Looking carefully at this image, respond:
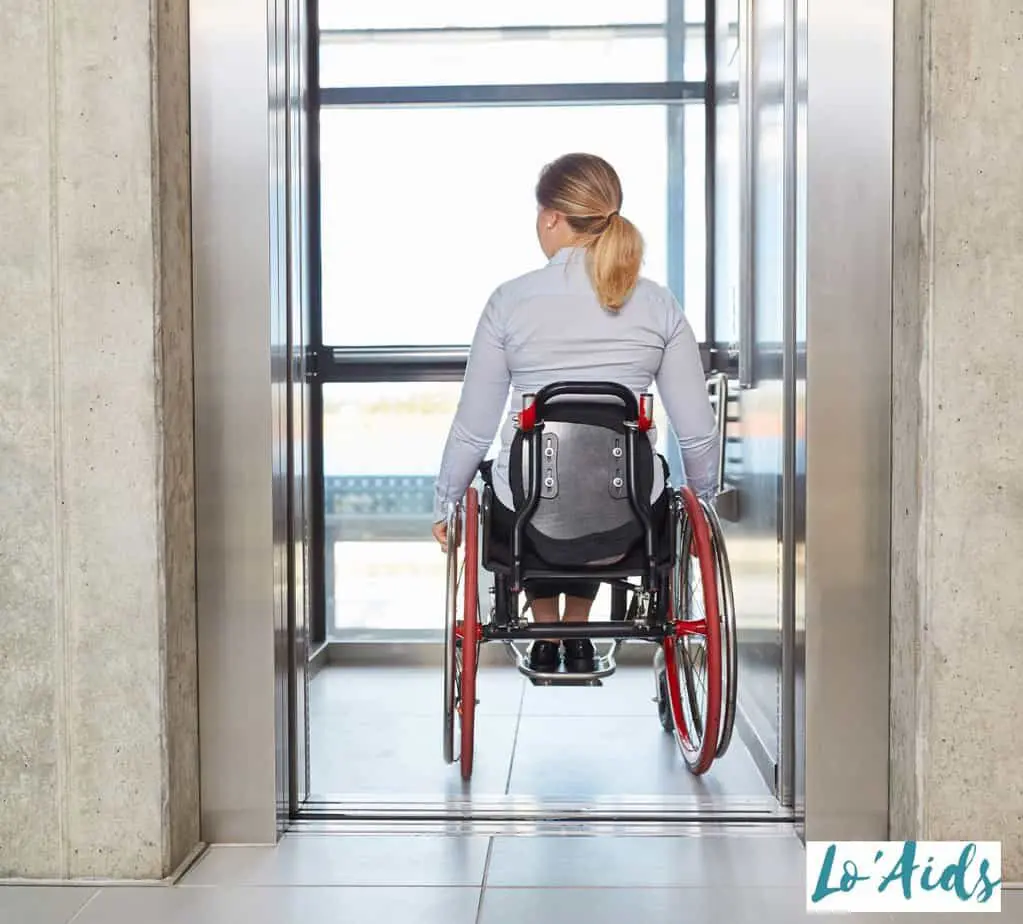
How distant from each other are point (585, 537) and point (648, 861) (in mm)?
642

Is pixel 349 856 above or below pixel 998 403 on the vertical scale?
below

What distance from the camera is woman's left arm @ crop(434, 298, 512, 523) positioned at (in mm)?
2953

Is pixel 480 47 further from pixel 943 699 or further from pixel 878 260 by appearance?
pixel 943 699

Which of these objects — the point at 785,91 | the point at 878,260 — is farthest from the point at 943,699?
the point at 785,91

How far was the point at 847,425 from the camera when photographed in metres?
2.57

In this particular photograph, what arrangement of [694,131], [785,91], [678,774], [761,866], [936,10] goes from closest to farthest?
[936,10], [761,866], [785,91], [678,774], [694,131]

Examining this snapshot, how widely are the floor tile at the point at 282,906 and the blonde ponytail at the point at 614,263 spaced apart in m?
1.26

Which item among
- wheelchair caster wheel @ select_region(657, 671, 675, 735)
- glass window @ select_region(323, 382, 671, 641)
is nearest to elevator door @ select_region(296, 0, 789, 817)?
glass window @ select_region(323, 382, 671, 641)

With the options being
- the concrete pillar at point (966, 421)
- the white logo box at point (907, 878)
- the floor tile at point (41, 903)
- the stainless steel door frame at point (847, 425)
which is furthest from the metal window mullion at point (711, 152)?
the floor tile at point (41, 903)

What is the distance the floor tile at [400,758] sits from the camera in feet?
10.0

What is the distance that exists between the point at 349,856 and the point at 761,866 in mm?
777

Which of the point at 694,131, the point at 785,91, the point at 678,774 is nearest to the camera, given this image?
the point at 785,91

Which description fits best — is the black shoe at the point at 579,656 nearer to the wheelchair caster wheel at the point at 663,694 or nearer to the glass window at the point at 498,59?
the wheelchair caster wheel at the point at 663,694

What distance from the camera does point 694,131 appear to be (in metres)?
4.57
